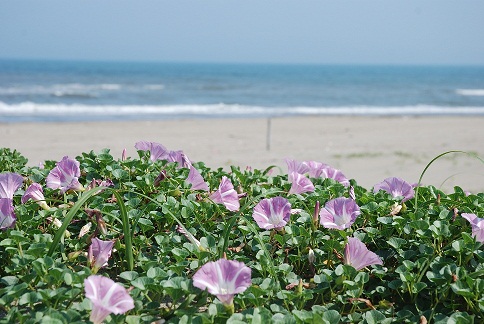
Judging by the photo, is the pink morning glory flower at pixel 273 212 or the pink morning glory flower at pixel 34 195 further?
the pink morning glory flower at pixel 34 195

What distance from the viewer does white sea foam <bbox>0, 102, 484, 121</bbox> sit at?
17.4 metres

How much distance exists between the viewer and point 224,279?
1129 millimetres

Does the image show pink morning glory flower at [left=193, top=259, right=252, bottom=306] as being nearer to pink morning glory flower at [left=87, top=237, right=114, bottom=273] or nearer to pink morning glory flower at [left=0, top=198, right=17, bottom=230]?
pink morning glory flower at [left=87, top=237, right=114, bottom=273]

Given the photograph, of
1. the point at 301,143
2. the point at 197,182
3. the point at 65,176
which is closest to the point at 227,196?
the point at 197,182

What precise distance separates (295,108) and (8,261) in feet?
71.3

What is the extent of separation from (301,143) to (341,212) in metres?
9.50

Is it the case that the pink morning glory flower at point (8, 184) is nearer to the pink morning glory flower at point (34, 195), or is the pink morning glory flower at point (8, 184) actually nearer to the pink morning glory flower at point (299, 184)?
the pink morning glory flower at point (34, 195)

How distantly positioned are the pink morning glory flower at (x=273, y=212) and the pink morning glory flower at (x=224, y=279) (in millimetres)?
311

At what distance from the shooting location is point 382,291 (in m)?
1.28

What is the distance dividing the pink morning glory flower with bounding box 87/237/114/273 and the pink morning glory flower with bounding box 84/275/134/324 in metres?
0.21

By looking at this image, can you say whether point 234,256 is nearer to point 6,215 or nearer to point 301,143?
point 6,215

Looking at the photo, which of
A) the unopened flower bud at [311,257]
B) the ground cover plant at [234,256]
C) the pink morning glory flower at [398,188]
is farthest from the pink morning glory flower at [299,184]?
the unopened flower bud at [311,257]

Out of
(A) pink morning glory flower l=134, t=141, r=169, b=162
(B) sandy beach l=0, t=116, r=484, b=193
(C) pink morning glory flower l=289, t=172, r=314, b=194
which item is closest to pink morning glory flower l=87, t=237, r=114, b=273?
(C) pink morning glory flower l=289, t=172, r=314, b=194

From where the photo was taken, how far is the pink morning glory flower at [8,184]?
5.22 feet
